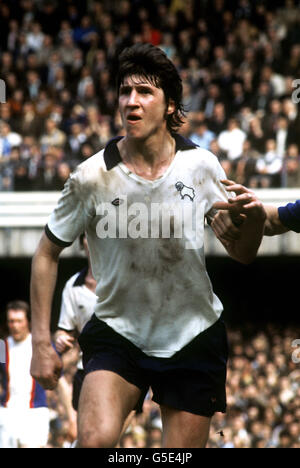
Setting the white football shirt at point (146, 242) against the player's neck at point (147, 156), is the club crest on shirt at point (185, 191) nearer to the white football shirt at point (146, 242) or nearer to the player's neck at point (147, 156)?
the white football shirt at point (146, 242)

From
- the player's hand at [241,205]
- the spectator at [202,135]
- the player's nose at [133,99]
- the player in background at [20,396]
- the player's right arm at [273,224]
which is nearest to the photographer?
the player's hand at [241,205]

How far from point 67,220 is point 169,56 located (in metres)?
12.5

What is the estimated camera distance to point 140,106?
15.4 ft

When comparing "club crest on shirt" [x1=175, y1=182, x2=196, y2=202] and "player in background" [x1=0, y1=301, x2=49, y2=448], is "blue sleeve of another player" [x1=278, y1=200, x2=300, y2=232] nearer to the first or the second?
"club crest on shirt" [x1=175, y1=182, x2=196, y2=202]

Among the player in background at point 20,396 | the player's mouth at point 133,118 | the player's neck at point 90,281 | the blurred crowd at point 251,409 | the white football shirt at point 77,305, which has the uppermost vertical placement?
the player's mouth at point 133,118

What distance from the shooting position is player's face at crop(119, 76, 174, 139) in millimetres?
4703

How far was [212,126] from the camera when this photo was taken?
Result: 16.1 m

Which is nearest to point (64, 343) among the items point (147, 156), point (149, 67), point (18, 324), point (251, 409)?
point (18, 324)

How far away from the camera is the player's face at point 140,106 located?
4.70 metres

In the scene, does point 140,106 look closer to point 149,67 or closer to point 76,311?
point 149,67

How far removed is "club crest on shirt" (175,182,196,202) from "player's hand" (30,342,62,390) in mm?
999

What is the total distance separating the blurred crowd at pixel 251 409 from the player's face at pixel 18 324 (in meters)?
1.77

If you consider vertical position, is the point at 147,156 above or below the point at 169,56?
below

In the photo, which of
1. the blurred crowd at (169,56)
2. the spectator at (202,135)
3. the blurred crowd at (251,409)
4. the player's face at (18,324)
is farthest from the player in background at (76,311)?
the spectator at (202,135)
